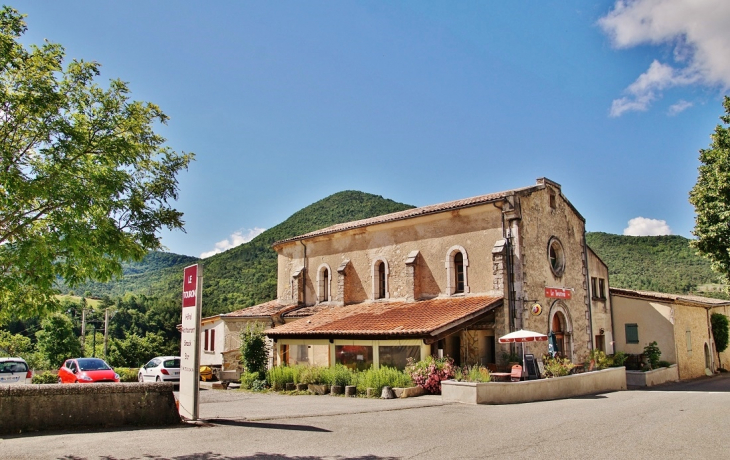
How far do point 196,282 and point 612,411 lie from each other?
1013 cm

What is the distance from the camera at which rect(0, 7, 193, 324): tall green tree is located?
810cm

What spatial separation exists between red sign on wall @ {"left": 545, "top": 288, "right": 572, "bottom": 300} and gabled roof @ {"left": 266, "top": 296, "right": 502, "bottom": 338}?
2947 mm

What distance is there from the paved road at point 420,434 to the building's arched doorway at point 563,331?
8.64 metres

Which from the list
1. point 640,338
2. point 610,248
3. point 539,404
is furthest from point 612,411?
point 610,248

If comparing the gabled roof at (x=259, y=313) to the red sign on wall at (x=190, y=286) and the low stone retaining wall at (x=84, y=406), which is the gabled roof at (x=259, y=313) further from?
the low stone retaining wall at (x=84, y=406)

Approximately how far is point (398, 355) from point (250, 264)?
3678 centimetres

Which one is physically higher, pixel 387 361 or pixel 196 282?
pixel 196 282

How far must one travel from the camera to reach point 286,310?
28453 millimetres

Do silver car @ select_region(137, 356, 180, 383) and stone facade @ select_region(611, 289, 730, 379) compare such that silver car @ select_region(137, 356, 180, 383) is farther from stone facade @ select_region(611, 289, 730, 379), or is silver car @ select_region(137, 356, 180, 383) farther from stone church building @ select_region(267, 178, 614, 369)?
stone facade @ select_region(611, 289, 730, 379)

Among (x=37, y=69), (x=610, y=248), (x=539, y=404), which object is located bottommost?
(x=539, y=404)

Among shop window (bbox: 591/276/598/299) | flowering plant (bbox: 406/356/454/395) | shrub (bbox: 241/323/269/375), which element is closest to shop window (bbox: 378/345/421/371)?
flowering plant (bbox: 406/356/454/395)

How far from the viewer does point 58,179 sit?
321 inches

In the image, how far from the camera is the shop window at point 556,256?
23.7 m

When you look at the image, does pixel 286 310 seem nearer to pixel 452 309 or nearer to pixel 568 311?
pixel 452 309
